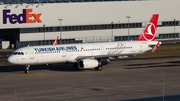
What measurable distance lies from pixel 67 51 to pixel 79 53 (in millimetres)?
2283

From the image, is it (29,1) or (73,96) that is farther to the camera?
(29,1)

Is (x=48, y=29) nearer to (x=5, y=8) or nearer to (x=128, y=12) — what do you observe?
(x=5, y=8)

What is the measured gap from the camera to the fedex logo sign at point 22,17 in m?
94.9

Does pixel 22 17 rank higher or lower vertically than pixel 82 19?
higher

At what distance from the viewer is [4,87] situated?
113ft

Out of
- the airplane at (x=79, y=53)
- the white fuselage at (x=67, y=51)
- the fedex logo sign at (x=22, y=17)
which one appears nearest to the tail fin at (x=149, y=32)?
the airplane at (x=79, y=53)

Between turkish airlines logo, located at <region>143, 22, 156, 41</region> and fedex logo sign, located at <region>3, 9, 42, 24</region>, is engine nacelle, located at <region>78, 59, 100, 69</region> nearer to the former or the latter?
turkish airlines logo, located at <region>143, 22, 156, 41</region>

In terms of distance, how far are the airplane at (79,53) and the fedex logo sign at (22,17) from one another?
169 ft

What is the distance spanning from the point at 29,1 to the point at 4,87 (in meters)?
69.9

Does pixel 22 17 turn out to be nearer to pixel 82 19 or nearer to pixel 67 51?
pixel 82 19

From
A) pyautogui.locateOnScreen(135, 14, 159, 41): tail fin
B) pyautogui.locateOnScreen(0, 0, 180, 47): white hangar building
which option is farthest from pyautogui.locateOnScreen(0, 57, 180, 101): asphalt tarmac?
pyautogui.locateOnScreen(0, 0, 180, 47): white hangar building

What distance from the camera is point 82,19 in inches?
4028

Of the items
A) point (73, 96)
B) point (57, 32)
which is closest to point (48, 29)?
point (57, 32)

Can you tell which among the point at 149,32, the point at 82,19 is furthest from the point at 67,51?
the point at 82,19
